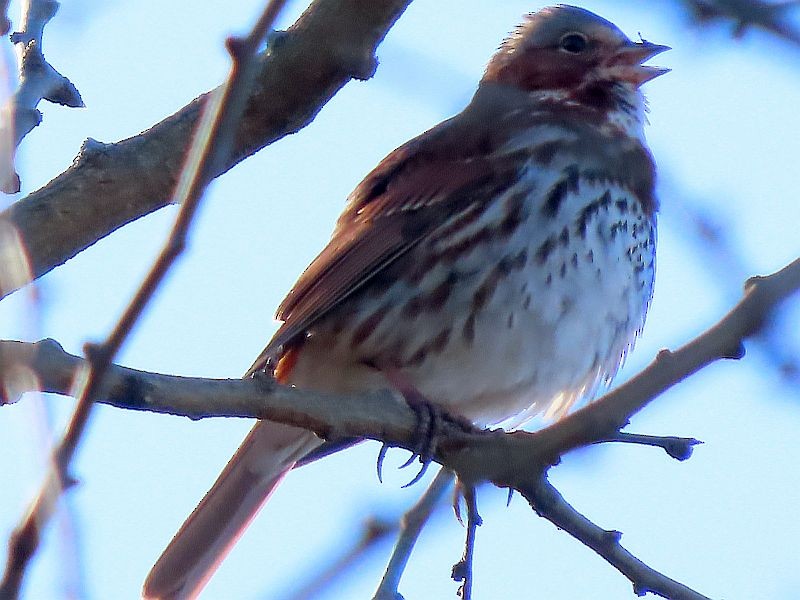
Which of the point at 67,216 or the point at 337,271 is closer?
the point at 67,216

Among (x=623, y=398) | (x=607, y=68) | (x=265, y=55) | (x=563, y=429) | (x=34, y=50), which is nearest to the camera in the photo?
(x=623, y=398)

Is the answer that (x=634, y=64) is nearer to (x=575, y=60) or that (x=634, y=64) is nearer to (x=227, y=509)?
(x=575, y=60)

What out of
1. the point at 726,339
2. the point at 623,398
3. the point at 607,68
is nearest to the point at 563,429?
the point at 623,398

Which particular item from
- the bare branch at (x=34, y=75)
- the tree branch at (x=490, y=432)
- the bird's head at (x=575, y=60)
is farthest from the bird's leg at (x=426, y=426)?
the bird's head at (x=575, y=60)

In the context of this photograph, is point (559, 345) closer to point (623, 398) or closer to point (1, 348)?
point (623, 398)

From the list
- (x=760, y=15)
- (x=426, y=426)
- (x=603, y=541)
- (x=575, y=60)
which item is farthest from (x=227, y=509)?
(x=760, y=15)
